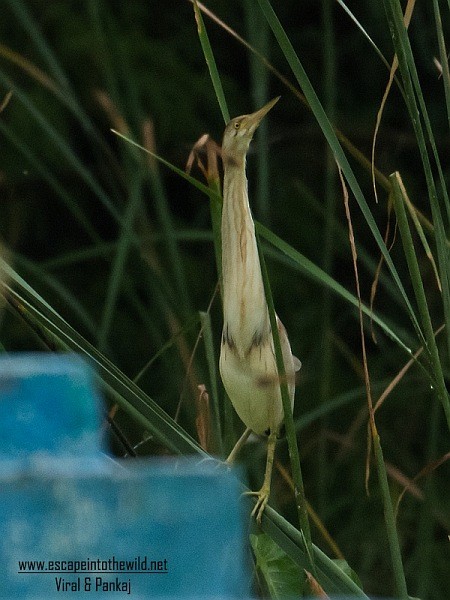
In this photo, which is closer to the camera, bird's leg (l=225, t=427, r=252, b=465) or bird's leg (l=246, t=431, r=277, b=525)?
bird's leg (l=246, t=431, r=277, b=525)

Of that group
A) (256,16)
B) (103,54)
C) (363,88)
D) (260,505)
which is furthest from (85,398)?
(363,88)

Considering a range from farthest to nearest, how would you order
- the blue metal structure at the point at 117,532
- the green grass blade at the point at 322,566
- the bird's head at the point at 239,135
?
the bird's head at the point at 239,135 < the green grass blade at the point at 322,566 < the blue metal structure at the point at 117,532

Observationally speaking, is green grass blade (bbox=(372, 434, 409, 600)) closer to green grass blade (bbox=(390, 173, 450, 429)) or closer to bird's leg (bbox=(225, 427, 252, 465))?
green grass blade (bbox=(390, 173, 450, 429))

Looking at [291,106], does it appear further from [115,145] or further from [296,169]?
[115,145]

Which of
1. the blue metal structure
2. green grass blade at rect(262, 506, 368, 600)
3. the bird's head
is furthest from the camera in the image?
the bird's head

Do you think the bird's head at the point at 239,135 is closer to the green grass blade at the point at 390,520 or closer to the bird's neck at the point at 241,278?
the bird's neck at the point at 241,278

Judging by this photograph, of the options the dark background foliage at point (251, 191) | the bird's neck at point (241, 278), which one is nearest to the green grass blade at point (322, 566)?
the bird's neck at point (241, 278)

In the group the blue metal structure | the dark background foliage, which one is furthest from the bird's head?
A: the dark background foliage
